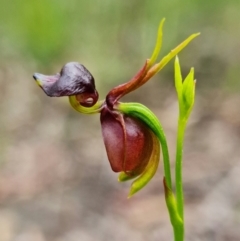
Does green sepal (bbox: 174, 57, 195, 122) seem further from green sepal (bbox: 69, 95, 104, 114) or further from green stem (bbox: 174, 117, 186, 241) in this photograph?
green sepal (bbox: 69, 95, 104, 114)

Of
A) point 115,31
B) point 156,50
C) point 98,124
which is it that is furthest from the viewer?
point 115,31

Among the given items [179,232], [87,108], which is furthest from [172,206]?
[87,108]

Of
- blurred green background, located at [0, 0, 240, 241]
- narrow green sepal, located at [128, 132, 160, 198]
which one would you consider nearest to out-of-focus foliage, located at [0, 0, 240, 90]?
blurred green background, located at [0, 0, 240, 241]

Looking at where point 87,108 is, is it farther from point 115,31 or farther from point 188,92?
point 115,31

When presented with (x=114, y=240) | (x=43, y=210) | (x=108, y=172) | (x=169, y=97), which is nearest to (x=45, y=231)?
(x=43, y=210)

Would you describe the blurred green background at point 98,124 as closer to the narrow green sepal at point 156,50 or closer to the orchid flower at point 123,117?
the orchid flower at point 123,117

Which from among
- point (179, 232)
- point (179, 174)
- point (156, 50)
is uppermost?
point (156, 50)
